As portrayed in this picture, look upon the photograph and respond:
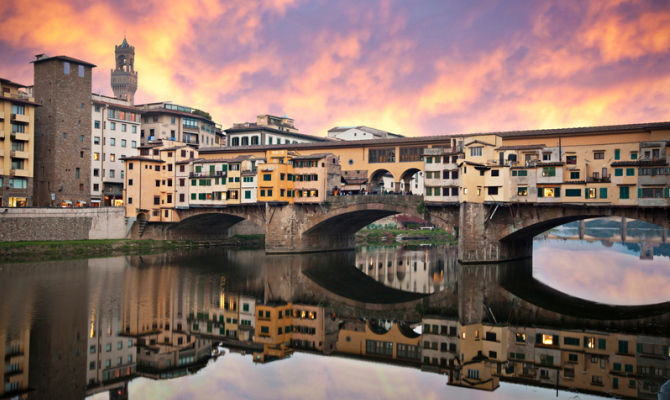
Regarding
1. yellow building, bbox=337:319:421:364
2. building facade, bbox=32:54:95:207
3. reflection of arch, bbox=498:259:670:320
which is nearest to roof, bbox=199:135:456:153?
building facade, bbox=32:54:95:207

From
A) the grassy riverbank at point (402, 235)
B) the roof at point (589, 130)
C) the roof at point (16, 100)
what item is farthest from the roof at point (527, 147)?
the roof at point (16, 100)

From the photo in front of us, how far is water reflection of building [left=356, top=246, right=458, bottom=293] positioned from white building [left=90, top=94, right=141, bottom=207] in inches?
1402

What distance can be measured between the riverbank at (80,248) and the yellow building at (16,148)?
9.23 meters

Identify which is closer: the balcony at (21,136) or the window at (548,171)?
the window at (548,171)

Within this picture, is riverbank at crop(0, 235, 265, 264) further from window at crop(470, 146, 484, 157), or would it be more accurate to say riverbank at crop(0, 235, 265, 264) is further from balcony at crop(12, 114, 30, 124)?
window at crop(470, 146, 484, 157)

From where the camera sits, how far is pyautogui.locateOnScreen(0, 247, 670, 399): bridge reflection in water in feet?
68.7

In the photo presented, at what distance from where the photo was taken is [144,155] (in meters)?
71.7

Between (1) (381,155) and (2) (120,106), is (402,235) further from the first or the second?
(2) (120,106)

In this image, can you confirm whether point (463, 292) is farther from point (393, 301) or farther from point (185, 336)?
point (185, 336)

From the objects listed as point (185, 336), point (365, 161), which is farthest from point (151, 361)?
point (365, 161)

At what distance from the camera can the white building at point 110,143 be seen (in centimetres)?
7525

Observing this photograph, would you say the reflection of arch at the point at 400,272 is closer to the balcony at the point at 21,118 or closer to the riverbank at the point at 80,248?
the riverbank at the point at 80,248

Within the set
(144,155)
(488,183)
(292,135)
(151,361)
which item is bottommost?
(151,361)

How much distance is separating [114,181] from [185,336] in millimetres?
57237
